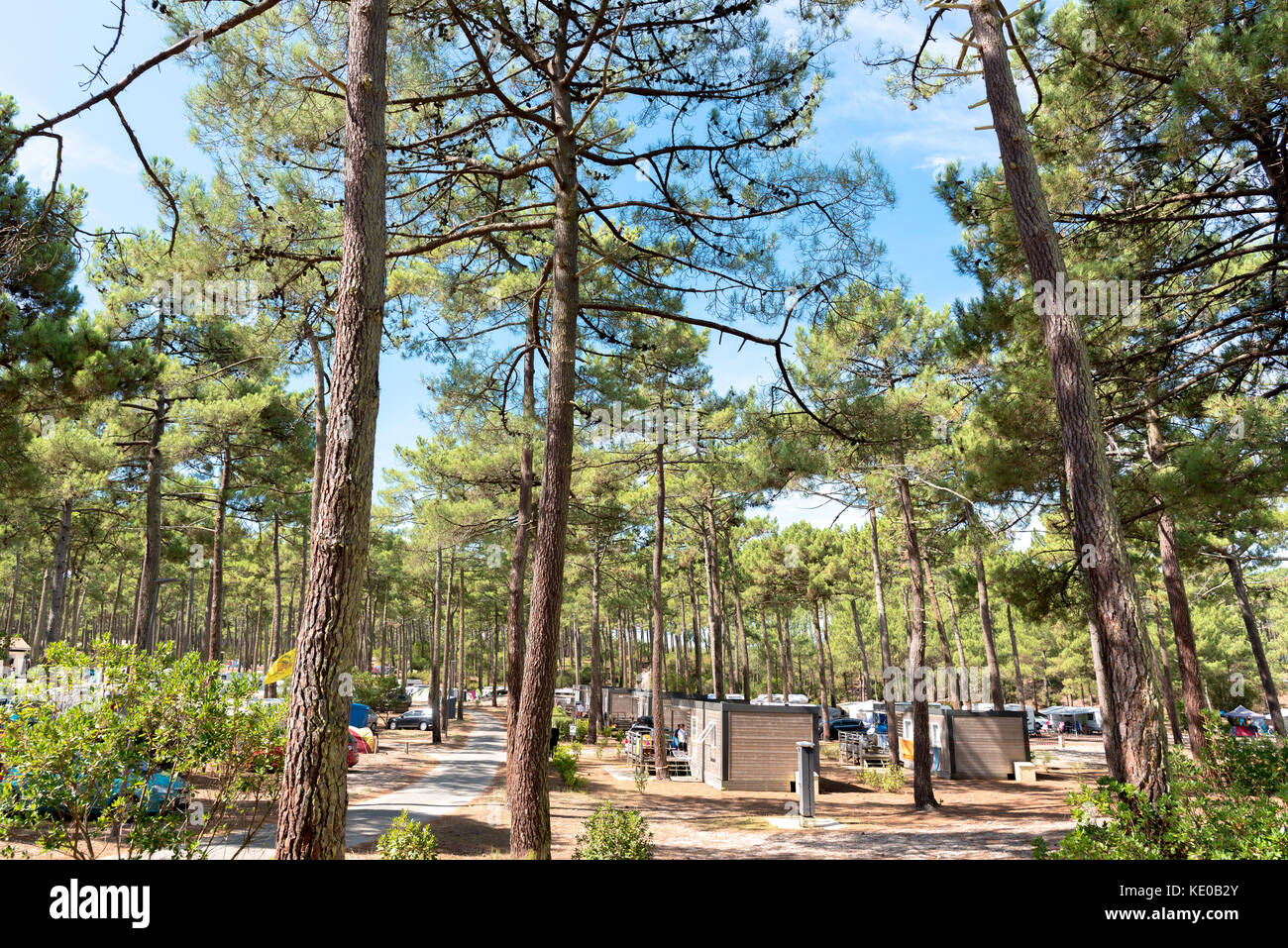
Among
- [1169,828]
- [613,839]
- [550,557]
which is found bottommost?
[613,839]

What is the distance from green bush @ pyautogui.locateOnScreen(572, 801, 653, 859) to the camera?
665 cm

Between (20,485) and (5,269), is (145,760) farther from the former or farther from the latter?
(20,485)

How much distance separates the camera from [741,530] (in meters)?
31.3

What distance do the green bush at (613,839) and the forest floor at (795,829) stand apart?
142cm

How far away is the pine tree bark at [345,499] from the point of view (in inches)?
136

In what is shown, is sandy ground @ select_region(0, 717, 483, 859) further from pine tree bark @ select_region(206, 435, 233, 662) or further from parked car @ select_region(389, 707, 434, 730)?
pine tree bark @ select_region(206, 435, 233, 662)

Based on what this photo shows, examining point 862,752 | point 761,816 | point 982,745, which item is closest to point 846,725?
point 862,752

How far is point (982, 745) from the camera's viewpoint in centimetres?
1923

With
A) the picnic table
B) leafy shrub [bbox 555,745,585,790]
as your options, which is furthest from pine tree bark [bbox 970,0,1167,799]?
the picnic table

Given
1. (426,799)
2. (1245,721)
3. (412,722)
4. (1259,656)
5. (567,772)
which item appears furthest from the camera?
(412,722)

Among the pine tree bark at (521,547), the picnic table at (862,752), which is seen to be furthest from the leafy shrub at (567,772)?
the picnic table at (862,752)

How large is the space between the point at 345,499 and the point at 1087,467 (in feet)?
17.6

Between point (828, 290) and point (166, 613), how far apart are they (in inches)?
2207

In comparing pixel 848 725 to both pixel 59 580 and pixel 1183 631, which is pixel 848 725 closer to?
pixel 1183 631
